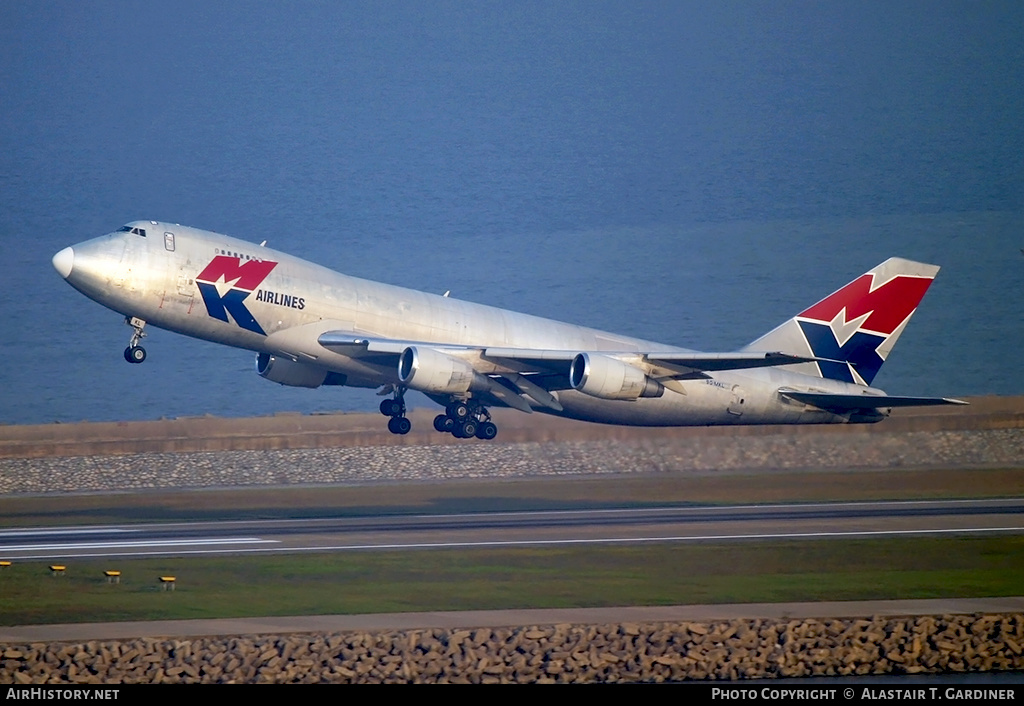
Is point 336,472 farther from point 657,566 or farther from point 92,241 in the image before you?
point 657,566

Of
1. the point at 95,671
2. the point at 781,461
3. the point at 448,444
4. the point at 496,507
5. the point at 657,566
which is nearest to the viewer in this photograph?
the point at 95,671

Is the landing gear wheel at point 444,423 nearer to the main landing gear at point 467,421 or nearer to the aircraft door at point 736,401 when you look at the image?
the main landing gear at point 467,421

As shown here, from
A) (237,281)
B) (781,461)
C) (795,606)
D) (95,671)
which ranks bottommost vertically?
(95,671)

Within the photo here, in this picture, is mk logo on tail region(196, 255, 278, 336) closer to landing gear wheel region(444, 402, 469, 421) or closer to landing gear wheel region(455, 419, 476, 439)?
landing gear wheel region(444, 402, 469, 421)

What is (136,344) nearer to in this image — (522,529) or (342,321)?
(342,321)

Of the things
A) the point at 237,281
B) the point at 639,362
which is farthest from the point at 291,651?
the point at 639,362

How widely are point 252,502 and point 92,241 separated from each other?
9.07 meters

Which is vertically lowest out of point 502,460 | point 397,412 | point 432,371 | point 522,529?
point 522,529

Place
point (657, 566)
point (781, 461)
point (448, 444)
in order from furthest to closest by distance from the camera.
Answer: point (448, 444)
point (781, 461)
point (657, 566)

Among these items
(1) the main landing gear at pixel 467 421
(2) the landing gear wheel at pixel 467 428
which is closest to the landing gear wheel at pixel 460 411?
(1) the main landing gear at pixel 467 421

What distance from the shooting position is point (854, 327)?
3956cm

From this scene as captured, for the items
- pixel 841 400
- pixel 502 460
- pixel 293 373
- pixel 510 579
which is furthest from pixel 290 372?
pixel 841 400

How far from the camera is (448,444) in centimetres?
4769

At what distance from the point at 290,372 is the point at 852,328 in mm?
17088
